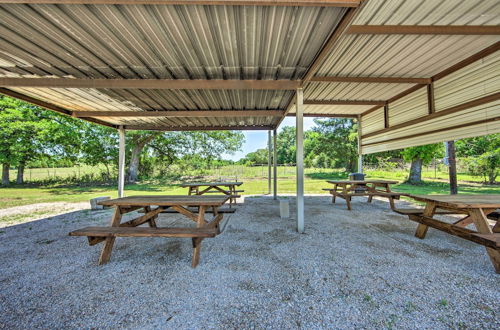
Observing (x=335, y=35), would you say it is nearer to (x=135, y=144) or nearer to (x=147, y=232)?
(x=147, y=232)

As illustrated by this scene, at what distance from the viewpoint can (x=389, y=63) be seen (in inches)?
154

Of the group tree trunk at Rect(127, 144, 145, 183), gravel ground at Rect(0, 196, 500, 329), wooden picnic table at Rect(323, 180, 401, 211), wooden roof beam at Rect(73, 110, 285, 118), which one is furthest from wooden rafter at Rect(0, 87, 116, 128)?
tree trunk at Rect(127, 144, 145, 183)

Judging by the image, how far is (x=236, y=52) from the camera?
281cm

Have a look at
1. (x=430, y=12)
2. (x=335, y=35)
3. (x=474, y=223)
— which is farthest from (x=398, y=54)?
(x=474, y=223)

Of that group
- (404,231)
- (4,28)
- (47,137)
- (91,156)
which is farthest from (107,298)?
(91,156)

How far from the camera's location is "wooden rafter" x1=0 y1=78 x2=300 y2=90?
11.4ft

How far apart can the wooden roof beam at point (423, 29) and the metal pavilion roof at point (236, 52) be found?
0.01 meters

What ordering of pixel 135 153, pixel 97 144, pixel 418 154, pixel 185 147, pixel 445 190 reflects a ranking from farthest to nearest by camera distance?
pixel 185 147 → pixel 135 153 → pixel 97 144 → pixel 418 154 → pixel 445 190

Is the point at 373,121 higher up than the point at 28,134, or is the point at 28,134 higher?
the point at 28,134

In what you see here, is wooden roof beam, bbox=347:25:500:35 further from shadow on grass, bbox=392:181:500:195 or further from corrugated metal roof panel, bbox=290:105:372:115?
shadow on grass, bbox=392:181:500:195

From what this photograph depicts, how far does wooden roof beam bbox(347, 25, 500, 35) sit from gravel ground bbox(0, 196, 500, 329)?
311 cm

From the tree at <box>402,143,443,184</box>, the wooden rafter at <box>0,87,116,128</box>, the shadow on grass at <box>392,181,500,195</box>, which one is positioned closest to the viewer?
the wooden rafter at <box>0,87,116,128</box>

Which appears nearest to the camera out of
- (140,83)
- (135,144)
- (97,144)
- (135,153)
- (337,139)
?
(140,83)

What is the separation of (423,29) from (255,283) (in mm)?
4074
